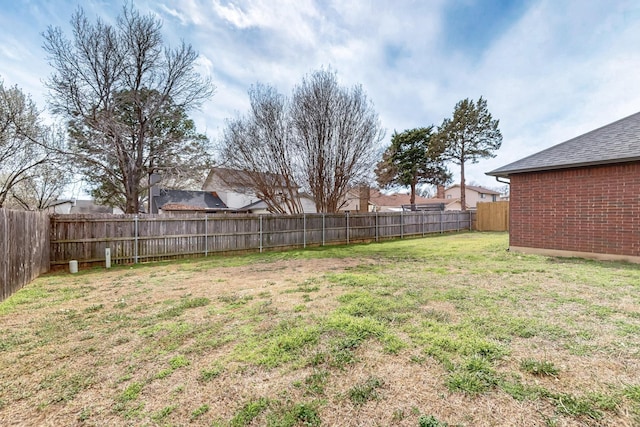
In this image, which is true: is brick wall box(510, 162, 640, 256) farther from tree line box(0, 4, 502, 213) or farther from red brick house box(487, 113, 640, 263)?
tree line box(0, 4, 502, 213)

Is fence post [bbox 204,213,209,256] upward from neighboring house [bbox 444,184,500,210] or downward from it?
downward

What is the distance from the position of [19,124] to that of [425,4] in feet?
51.0

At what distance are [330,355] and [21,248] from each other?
663 centimetres

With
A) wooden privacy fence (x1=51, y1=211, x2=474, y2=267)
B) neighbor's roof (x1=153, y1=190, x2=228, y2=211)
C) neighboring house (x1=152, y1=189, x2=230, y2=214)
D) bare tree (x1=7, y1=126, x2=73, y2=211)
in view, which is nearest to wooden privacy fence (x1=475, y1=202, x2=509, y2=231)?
wooden privacy fence (x1=51, y1=211, x2=474, y2=267)

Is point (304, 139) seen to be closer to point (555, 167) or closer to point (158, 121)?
point (158, 121)

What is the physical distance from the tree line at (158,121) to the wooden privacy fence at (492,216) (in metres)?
9.33

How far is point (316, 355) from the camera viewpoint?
2.64 metres

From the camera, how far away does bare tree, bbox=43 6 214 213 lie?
10797mm

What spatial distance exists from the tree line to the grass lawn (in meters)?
7.83

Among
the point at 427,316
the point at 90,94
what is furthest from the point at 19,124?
the point at 427,316

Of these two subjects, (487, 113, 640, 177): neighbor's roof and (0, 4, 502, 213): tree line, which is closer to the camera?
(487, 113, 640, 177): neighbor's roof

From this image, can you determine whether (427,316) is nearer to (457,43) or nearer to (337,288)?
(337,288)

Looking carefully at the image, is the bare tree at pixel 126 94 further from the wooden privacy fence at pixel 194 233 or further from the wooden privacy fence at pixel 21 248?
the wooden privacy fence at pixel 21 248

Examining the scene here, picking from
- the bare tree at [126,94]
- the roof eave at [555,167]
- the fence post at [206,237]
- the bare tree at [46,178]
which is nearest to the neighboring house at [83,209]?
the bare tree at [46,178]
